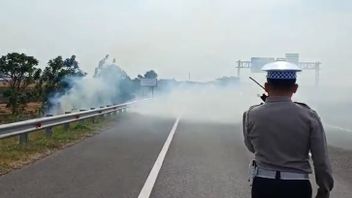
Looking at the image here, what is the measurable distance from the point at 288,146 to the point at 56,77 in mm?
39524

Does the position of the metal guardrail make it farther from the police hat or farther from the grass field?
the police hat

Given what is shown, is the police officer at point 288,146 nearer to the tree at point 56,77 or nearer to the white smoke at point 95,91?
the white smoke at point 95,91

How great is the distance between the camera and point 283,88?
4086 millimetres

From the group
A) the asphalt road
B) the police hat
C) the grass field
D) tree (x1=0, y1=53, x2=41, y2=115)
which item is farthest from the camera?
tree (x1=0, y1=53, x2=41, y2=115)

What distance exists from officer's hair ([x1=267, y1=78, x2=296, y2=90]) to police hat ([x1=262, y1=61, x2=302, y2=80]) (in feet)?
0.08

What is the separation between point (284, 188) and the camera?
4020 mm

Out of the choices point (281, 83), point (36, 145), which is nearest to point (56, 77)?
point (36, 145)

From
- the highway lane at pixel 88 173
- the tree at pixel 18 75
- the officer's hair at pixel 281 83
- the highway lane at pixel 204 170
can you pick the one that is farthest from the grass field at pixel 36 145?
the tree at pixel 18 75

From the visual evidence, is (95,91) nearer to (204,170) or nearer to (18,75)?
(18,75)

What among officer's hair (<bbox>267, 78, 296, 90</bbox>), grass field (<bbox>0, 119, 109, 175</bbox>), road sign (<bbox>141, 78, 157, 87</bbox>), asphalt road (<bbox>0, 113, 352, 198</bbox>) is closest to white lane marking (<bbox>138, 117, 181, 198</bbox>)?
asphalt road (<bbox>0, 113, 352, 198</bbox>)

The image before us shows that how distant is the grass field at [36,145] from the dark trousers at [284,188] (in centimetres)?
789

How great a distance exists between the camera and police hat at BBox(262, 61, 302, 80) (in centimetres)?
398

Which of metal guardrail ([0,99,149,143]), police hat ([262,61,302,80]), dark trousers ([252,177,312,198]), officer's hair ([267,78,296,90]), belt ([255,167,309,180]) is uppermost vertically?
police hat ([262,61,302,80])

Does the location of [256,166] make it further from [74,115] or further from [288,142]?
[74,115]
